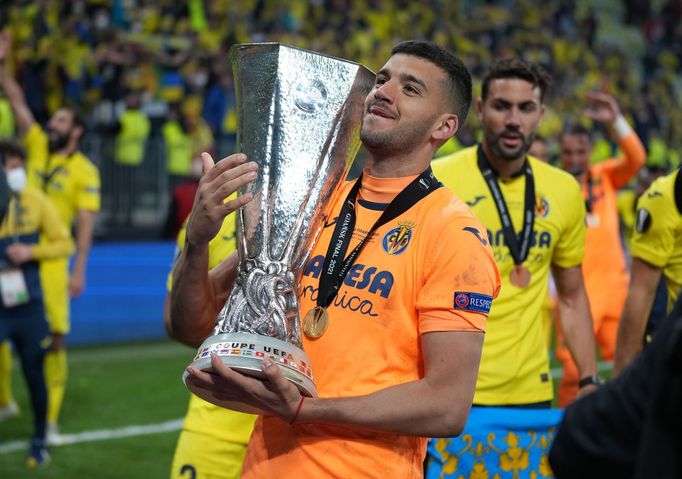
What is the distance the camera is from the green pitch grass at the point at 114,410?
6836 millimetres

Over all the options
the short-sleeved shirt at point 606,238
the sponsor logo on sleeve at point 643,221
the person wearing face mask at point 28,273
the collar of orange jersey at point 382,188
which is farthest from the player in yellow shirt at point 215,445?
the short-sleeved shirt at point 606,238

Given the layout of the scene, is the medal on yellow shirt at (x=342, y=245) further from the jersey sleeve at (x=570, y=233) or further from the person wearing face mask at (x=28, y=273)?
the person wearing face mask at (x=28, y=273)

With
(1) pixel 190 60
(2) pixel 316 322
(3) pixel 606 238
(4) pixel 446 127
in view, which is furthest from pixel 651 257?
(1) pixel 190 60

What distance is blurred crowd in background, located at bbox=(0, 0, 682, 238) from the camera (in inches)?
527

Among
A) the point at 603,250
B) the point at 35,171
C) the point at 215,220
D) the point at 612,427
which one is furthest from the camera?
the point at 35,171

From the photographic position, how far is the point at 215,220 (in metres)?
2.57

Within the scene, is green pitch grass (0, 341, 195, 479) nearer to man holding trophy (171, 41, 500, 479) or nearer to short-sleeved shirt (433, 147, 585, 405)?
short-sleeved shirt (433, 147, 585, 405)

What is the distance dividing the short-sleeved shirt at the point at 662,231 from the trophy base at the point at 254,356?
2294 mm

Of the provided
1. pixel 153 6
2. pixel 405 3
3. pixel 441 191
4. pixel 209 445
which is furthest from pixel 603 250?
pixel 405 3

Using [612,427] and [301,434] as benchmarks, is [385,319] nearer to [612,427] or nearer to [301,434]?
[301,434]

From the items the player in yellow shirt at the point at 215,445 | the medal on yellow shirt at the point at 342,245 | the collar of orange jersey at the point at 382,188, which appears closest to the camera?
the medal on yellow shirt at the point at 342,245

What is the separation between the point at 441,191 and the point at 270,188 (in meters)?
0.48

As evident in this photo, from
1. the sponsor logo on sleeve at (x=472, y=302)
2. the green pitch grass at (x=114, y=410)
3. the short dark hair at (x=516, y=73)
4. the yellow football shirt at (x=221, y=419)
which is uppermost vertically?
the short dark hair at (x=516, y=73)

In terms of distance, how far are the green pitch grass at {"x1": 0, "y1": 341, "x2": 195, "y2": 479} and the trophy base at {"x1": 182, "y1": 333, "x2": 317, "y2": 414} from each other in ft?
14.6
